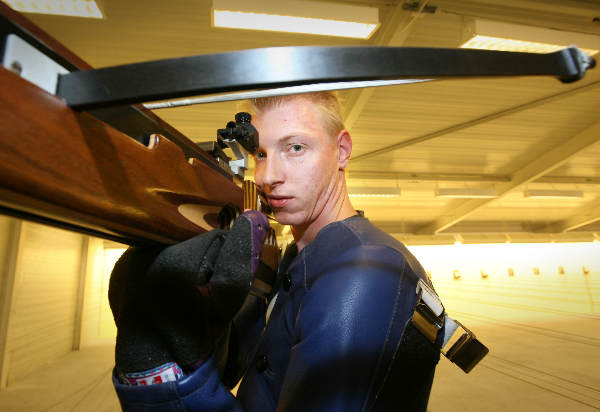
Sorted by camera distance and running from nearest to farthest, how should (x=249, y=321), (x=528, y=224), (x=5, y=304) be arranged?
(x=249, y=321) < (x=5, y=304) < (x=528, y=224)

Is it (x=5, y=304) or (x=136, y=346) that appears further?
(x=5, y=304)

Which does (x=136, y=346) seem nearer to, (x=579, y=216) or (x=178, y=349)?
(x=178, y=349)

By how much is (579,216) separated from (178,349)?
11790mm

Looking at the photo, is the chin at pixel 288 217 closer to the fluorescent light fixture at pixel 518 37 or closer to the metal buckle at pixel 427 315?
the metal buckle at pixel 427 315

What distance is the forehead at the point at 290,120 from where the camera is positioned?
754mm

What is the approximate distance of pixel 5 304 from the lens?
403 centimetres

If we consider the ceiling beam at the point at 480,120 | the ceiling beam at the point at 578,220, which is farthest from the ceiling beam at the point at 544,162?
the ceiling beam at the point at 578,220

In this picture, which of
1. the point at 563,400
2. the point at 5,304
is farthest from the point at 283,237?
the point at 563,400

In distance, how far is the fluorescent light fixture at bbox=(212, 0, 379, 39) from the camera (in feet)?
7.32

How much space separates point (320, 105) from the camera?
2.64 ft

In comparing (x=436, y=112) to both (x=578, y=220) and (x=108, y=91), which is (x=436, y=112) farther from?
(x=578, y=220)

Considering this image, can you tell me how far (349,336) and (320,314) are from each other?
56 mm

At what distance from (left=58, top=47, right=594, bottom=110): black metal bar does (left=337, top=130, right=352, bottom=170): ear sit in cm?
52

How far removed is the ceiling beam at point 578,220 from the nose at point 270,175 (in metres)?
10.9
